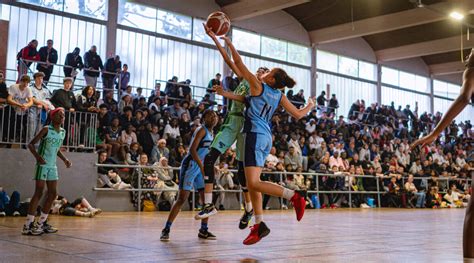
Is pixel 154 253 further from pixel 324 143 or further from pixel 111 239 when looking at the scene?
pixel 324 143

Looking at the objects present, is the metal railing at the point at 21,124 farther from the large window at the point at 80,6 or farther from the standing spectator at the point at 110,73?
the large window at the point at 80,6

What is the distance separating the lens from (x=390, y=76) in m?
31.6

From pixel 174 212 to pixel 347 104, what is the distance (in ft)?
77.8

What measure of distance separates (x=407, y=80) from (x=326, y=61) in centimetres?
701

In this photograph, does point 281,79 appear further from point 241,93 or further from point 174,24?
point 174,24

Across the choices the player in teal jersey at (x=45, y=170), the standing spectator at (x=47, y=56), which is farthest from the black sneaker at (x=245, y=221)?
the standing spectator at (x=47, y=56)

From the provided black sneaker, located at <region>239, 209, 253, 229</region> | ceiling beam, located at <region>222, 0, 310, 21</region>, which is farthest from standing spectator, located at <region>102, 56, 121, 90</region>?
black sneaker, located at <region>239, 209, 253, 229</region>

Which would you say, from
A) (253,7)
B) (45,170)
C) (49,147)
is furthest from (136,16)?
(45,170)

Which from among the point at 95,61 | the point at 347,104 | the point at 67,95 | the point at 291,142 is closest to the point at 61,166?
the point at 67,95

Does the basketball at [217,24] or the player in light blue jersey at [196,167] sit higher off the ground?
A: the basketball at [217,24]

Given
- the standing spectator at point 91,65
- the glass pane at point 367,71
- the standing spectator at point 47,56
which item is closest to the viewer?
the standing spectator at point 47,56

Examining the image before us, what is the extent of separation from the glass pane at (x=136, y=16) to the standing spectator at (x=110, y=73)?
376 centimetres

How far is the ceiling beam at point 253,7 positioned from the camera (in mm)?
21484

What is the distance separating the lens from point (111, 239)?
21.0 feet
